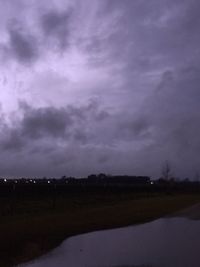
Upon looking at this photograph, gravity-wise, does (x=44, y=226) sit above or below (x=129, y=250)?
above

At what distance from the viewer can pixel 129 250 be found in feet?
95.5

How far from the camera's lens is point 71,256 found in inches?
1095

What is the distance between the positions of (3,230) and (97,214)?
21.8 m

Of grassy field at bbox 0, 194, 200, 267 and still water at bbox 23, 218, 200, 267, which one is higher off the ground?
grassy field at bbox 0, 194, 200, 267

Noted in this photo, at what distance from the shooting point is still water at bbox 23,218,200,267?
24391 mm

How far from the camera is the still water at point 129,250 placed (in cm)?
2439

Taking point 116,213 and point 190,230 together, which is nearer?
point 190,230

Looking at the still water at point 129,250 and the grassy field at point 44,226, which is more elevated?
the grassy field at point 44,226

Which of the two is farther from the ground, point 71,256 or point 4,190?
point 4,190

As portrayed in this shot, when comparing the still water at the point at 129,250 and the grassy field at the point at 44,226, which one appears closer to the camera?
the still water at the point at 129,250

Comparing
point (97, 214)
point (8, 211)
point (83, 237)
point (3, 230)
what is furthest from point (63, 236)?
point (97, 214)

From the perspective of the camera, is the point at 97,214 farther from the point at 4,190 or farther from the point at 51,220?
the point at 4,190

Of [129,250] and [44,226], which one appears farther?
[44,226]

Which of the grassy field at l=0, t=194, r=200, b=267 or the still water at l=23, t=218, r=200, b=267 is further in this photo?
the grassy field at l=0, t=194, r=200, b=267
